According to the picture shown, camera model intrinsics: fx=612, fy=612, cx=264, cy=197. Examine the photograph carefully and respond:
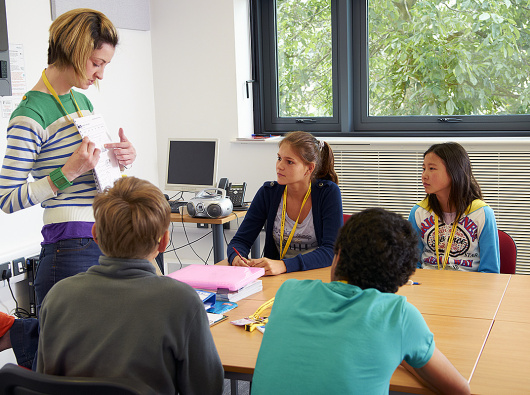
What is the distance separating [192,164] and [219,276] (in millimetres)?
2027

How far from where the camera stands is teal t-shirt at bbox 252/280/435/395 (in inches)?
50.8

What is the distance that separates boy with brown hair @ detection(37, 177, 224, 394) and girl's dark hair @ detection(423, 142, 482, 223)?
1677mm

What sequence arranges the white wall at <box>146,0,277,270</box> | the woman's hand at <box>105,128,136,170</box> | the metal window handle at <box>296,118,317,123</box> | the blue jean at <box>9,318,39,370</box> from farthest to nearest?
the metal window handle at <box>296,118,317,123</box> → the white wall at <box>146,0,277,270</box> → the woman's hand at <box>105,128,136,170</box> → the blue jean at <box>9,318,39,370</box>

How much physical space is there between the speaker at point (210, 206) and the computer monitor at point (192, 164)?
10.3 inches

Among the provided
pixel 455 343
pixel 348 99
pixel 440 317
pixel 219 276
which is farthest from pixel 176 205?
pixel 455 343

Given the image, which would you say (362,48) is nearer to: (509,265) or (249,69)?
(249,69)

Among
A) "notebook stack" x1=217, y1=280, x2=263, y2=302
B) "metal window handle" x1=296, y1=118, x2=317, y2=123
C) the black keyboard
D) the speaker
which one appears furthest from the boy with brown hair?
"metal window handle" x1=296, y1=118, x2=317, y2=123

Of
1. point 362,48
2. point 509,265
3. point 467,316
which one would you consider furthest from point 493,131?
point 467,316

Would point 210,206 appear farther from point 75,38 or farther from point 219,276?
point 75,38

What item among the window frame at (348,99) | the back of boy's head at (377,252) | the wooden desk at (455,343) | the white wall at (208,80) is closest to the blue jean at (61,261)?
the back of boy's head at (377,252)

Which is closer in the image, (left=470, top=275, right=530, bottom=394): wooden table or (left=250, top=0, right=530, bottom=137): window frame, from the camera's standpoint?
(left=470, top=275, right=530, bottom=394): wooden table

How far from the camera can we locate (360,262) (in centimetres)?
140

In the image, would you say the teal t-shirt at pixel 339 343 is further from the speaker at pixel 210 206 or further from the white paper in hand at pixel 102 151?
the speaker at pixel 210 206

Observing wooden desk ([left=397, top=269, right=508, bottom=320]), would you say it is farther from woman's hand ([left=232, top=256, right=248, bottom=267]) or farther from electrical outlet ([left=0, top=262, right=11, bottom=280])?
electrical outlet ([left=0, top=262, right=11, bottom=280])
